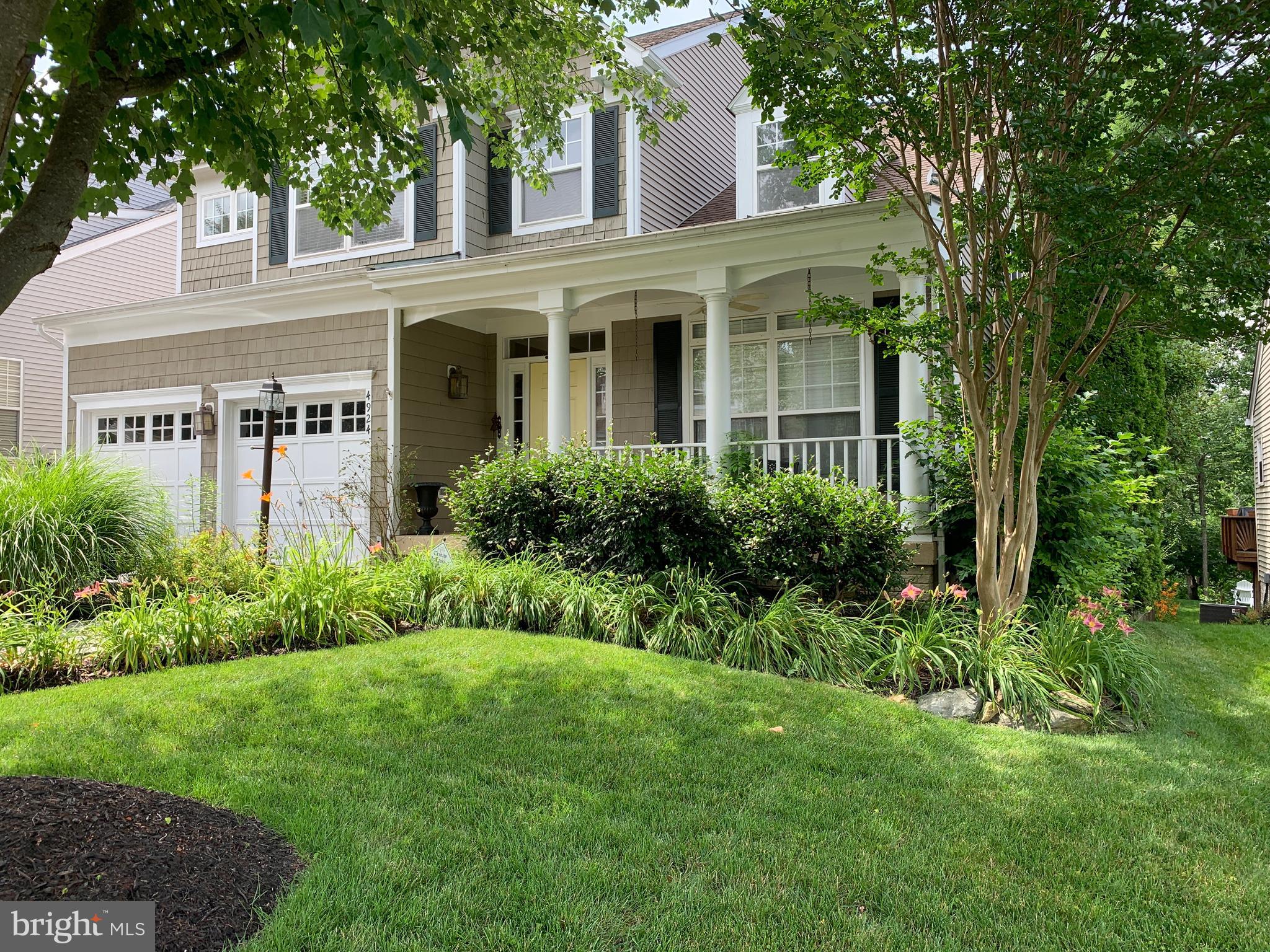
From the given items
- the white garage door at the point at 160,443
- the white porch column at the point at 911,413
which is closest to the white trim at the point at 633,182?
the white porch column at the point at 911,413

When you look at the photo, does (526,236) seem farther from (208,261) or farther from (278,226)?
(208,261)

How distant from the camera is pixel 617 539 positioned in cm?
723

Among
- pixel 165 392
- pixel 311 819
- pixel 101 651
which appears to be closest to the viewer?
pixel 311 819

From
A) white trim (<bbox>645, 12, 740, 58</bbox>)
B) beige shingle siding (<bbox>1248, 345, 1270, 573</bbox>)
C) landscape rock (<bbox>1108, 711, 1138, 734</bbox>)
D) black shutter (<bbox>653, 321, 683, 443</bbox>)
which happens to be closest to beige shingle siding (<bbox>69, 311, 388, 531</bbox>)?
black shutter (<bbox>653, 321, 683, 443</bbox>)

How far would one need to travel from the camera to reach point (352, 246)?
1192 centimetres

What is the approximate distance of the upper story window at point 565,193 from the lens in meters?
10.7

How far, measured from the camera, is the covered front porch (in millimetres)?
8227

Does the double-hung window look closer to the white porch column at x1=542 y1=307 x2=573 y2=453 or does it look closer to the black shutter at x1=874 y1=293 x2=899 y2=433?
the black shutter at x1=874 y1=293 x2=899 y2=433

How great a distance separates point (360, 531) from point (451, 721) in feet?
22.3

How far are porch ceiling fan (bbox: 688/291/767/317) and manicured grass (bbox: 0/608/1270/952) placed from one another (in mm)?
5716

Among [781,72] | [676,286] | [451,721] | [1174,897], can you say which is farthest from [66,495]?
[1174,897]

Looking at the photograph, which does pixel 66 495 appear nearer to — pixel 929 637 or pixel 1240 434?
pixel 929 637

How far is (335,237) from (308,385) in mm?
2342

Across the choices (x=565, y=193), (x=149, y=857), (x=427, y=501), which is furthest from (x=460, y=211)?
(x=149, y=857)
